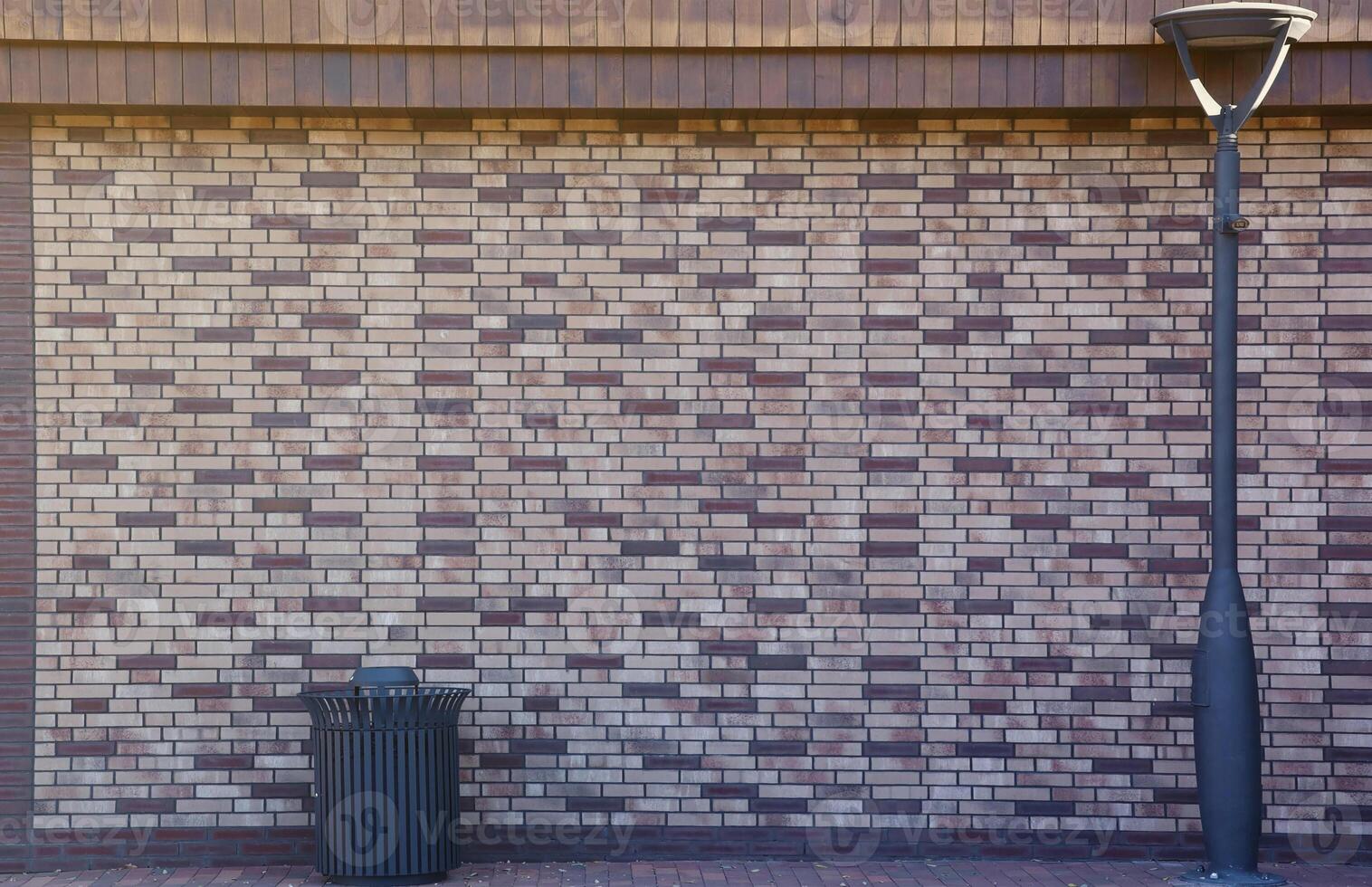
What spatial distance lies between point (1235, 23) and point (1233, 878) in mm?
3885

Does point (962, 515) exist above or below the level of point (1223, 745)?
above

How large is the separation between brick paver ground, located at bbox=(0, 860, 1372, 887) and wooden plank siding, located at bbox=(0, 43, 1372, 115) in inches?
149

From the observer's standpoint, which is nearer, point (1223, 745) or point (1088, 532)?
point (1223, 745)

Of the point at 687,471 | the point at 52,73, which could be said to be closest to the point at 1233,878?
the point at 687,471

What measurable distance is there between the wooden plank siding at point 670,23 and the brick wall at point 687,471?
18.2 inches

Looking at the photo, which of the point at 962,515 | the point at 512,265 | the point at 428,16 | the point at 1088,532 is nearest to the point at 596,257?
the point at 512,265

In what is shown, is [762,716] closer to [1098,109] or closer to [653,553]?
[653,553]

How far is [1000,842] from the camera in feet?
22.4

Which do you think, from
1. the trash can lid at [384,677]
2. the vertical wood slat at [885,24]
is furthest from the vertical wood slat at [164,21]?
the vertical wood slat at [885,24]

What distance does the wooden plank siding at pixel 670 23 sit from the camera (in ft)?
21.7

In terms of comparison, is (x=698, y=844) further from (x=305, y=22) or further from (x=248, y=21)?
(x=248, y=21)

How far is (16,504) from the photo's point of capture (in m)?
6.77

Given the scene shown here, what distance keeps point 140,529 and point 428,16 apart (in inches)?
116

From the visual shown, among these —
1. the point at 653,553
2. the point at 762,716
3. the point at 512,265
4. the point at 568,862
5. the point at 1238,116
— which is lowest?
the point at 568,862
